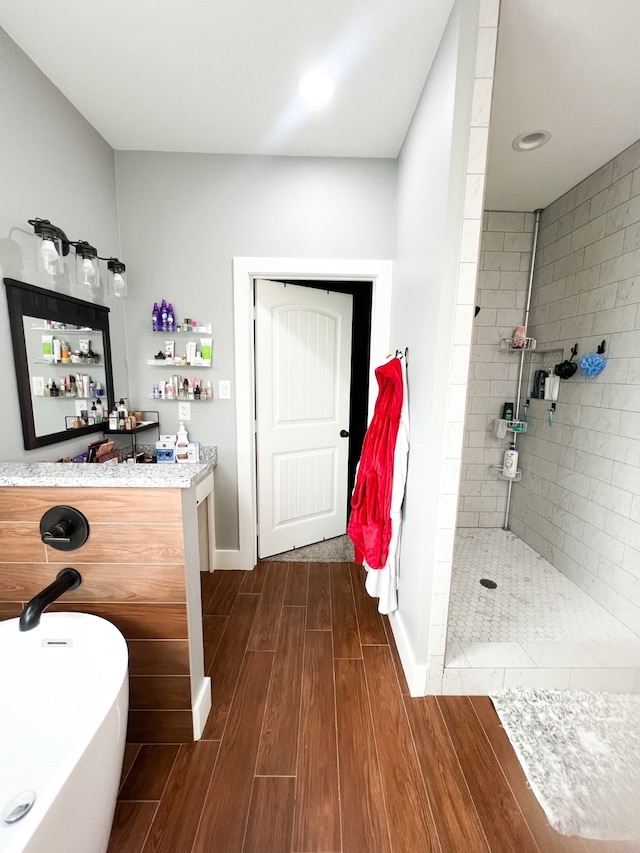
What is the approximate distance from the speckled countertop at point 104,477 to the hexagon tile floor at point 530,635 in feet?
4.57

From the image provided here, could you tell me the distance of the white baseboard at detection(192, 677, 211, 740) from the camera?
1.25 metres

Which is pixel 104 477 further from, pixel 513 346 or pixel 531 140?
pixel 513 346

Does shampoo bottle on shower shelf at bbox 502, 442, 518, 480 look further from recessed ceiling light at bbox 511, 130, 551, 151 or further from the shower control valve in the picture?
the shower control valve

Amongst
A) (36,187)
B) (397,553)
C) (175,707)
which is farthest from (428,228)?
(175,707)

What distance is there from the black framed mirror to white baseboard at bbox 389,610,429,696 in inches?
74.7

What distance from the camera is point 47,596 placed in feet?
3.19

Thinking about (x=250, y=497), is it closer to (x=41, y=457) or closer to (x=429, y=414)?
(x=41, y=457)

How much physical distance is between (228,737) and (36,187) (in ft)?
7.85

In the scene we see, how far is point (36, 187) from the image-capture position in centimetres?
143

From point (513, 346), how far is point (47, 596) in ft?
9.77

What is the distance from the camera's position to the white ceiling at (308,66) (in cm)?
118

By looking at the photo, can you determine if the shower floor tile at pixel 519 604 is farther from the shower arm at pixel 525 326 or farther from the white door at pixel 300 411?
the white door at pixel 300 411

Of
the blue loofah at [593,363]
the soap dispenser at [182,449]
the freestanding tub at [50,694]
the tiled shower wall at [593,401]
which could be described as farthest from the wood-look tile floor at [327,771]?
the blue loofah at [593,363]

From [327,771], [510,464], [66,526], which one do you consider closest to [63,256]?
[66,526]
